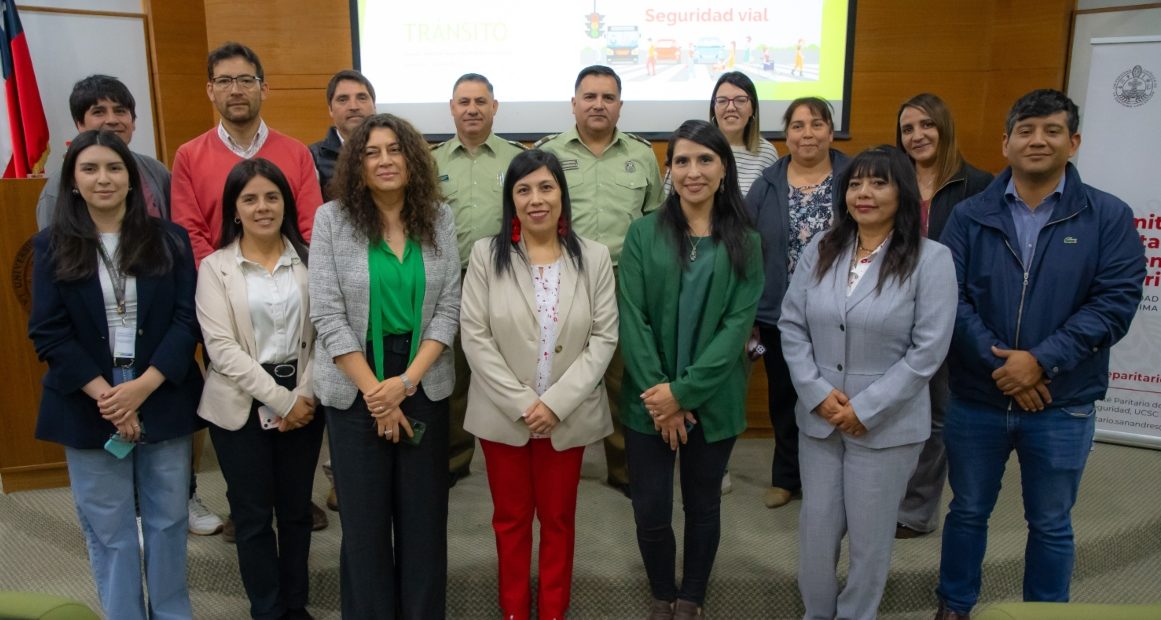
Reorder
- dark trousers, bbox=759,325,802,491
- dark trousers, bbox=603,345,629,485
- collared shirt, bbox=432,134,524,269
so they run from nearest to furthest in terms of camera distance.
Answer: collared shirt, bbox=432,134,524,269, dark trousers, bbox=759,325,802,491, dark trousers, bbox=603,345,629,485

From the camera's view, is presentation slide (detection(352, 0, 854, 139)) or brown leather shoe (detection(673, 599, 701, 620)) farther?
presentation slide (detection(352, 0, 854, 139))

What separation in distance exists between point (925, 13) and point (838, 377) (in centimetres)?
322

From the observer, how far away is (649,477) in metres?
2.30

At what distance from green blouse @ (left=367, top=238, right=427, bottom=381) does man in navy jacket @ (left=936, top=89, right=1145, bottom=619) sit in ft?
5.29

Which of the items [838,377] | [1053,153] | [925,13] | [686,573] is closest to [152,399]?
[686,573]

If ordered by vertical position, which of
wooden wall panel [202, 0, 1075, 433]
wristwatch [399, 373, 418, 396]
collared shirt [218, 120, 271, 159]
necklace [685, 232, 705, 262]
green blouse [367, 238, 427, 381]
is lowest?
wristwatch [399, 373, 418, 396]

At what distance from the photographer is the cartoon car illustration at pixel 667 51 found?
4297mm

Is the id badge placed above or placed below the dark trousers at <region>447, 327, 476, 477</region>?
above

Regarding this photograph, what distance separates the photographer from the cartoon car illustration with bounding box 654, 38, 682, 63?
4.30 metres

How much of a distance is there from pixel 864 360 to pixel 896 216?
42 cm

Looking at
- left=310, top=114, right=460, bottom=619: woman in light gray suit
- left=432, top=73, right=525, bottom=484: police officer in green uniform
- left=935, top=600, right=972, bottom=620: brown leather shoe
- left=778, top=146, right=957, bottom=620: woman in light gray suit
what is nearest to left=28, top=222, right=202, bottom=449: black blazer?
left=310, top=114, right=460, bottom=619: woman in light gray suit

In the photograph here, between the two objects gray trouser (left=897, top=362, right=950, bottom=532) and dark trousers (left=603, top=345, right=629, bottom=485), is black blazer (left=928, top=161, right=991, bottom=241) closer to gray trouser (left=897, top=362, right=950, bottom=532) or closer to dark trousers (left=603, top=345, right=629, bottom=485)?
gray trouser (left=897, top=362, right=950, bottom=532)

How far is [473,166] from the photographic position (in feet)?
9.57

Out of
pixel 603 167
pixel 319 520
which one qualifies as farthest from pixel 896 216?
pixel 319 520
